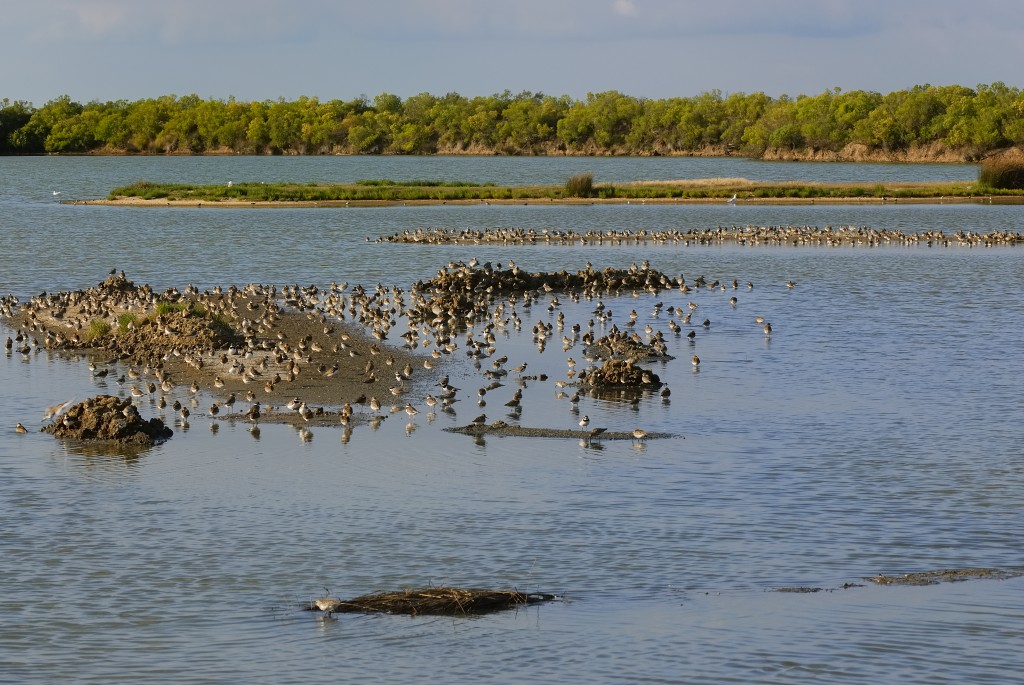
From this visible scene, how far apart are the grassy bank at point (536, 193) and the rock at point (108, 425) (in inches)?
2484

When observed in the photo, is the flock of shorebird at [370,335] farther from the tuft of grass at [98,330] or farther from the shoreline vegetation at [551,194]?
the shoreline vegetation at [551,194]

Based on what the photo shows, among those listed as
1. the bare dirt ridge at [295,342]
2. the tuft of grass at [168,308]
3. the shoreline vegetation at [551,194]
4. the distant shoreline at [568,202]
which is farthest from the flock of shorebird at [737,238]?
the tuft of grass at [168,308]

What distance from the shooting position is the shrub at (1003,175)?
291 ft

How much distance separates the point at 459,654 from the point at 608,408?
10.9 meters

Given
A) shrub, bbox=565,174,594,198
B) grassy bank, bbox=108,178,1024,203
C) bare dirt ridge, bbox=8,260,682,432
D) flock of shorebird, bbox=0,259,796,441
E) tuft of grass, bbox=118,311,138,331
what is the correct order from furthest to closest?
1. grassy bank, bbox=108,178,1024,203
2. shrub, bbox=565,174,594,198
3. tuft of grass, bbox=118,311,138,331
4. flock of shorebird, bbox=0,259,796,441
5. bare dirt ridge, bbox=8,260,682,432

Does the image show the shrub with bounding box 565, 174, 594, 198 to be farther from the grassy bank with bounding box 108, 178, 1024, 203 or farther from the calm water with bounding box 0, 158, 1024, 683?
the calm water with bounding box 0, 158, 1024, 683

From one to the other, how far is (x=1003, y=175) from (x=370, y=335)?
67.8 meters

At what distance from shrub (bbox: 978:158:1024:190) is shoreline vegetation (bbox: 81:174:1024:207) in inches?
26.1

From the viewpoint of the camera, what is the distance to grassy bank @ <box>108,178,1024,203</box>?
84975 millimetres

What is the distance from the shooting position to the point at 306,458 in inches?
752

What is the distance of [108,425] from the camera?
1997 centimetres

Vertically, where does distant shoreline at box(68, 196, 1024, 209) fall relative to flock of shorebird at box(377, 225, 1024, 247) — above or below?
above

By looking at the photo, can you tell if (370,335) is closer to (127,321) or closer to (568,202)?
(127,321)

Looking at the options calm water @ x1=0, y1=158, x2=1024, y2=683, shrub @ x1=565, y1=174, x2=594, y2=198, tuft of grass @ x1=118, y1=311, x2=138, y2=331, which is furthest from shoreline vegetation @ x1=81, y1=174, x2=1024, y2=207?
calm water @ x1=0, y1=158, x2=1024, y2=683
